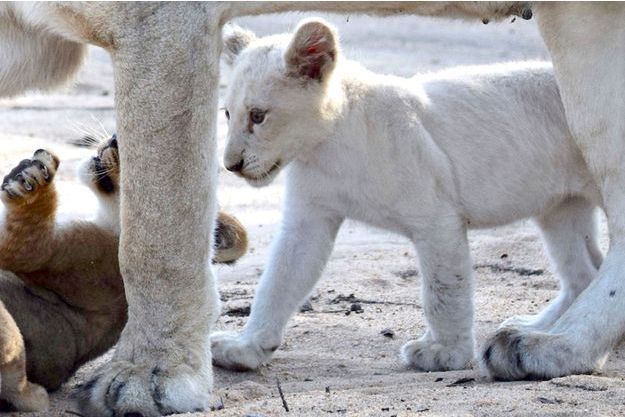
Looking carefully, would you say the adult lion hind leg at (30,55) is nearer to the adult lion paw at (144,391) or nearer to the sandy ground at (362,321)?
the sandy ground at (362,321)

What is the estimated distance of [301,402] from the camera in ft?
15.0

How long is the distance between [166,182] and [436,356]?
1.37m

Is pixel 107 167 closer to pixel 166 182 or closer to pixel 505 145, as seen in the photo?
pixel 166 182

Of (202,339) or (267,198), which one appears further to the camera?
(267,198)

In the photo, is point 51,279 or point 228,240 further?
point 228,240

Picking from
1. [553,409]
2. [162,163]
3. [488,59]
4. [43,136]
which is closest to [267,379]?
[162,163]

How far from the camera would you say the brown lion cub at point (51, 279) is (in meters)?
5.22

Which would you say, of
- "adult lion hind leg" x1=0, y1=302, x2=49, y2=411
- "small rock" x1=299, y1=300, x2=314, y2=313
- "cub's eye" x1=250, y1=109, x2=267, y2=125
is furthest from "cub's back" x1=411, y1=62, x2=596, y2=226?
"adult lion hind leg" x1=0, y1=302, x2=49, y2=411

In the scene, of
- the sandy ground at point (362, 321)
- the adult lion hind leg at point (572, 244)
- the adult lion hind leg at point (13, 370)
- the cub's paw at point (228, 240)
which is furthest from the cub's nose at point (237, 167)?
the adult lion hind leg at point (572, 244)

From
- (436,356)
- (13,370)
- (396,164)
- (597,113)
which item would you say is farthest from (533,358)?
(13,370)

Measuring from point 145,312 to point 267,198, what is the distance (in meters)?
4.17

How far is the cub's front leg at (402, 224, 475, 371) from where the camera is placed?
5602mm

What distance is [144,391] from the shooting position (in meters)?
4.69

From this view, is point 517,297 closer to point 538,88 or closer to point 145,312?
point 538,88
